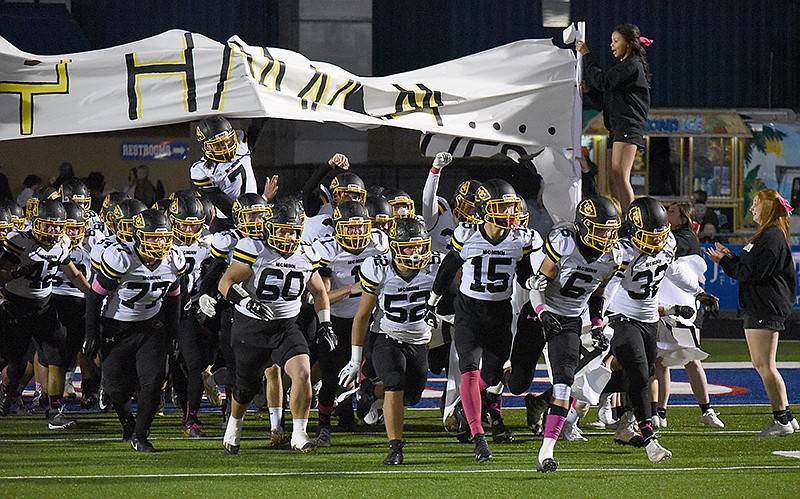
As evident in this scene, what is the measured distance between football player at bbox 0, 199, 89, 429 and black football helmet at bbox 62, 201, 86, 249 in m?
0.05

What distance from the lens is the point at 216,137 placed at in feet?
29.7

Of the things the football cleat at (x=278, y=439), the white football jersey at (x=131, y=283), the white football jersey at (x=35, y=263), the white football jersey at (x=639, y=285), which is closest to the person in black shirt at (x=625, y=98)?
the white football jersey at (x=639, y=285)

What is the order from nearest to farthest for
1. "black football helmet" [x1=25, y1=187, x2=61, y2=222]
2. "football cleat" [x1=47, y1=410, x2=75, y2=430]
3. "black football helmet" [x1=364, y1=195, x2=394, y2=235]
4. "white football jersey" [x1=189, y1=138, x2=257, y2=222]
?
"black football helmet" [x1=364, y1=195, x2=394, y2=235] < "football cleat" [x1=47, y1=410, x2=75, y2=430] < "white football jersey" [x1=189, y1=138, x2=257, y2=222] < "black football helmet" [x1=25, y1=187, x2=61, y2=222]

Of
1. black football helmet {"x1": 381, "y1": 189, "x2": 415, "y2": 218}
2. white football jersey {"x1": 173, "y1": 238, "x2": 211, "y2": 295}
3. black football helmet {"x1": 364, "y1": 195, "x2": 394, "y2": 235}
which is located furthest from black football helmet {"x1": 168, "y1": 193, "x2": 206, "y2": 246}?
black football helmet {"x1": 381, "y1": 189, "x2": 415, "y2": 218}

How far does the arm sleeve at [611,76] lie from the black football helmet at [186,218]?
2.84 m

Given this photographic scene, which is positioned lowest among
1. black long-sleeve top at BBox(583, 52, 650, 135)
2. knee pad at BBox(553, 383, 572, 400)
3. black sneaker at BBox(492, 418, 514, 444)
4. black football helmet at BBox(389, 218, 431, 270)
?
black sneaker at BBox(492, 418, 514, 444)

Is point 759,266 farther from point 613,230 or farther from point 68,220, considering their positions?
point 68,220

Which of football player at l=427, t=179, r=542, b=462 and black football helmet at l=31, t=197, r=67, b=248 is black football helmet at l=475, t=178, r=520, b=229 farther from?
black football helmet at l=31, t=197, r=67, b=248

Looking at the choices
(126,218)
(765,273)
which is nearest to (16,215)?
(126,218)

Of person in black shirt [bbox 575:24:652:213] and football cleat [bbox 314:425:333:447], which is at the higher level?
person in black shirt [bbox 575:24:652:213]

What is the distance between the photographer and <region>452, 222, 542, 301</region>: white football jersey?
25.5 ft

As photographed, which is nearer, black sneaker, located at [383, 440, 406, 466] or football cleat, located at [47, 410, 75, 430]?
black sneaker, located at [383, 440, 406, 466]

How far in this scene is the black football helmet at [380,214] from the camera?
8.62 metres

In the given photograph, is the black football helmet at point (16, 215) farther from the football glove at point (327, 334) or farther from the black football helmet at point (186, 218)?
the football glove at point (327, 334)
